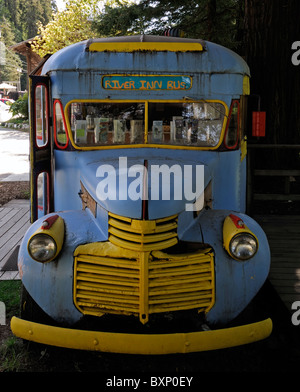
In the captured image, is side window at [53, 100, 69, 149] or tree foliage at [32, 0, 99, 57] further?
tree foliage at [32, 0, 99, 57]

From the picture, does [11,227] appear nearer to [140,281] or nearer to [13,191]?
[13,191]

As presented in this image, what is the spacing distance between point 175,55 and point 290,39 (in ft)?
13.3

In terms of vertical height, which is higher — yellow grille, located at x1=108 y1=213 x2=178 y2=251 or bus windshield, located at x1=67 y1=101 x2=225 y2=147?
bus windshield, located at x1=67 y1=101 x2=225 y2=147

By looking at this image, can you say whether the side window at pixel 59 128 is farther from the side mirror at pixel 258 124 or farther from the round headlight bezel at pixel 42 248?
the side mirror at pixel 258 124

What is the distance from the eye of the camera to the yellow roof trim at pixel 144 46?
399cm

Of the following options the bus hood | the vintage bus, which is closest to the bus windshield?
the vintage bus

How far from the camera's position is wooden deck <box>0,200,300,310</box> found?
4336 millimetres

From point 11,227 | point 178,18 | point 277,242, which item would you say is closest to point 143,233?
point 277,242

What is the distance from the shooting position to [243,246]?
312 centimetres

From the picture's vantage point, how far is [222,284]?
311 centimetres

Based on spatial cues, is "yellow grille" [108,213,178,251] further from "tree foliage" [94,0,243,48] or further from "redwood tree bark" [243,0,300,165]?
"tree foliage" [94,0,243,48]

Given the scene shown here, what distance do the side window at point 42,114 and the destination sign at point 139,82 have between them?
62 cm

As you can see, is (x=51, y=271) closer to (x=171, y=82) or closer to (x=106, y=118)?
(x=106, y=118)
